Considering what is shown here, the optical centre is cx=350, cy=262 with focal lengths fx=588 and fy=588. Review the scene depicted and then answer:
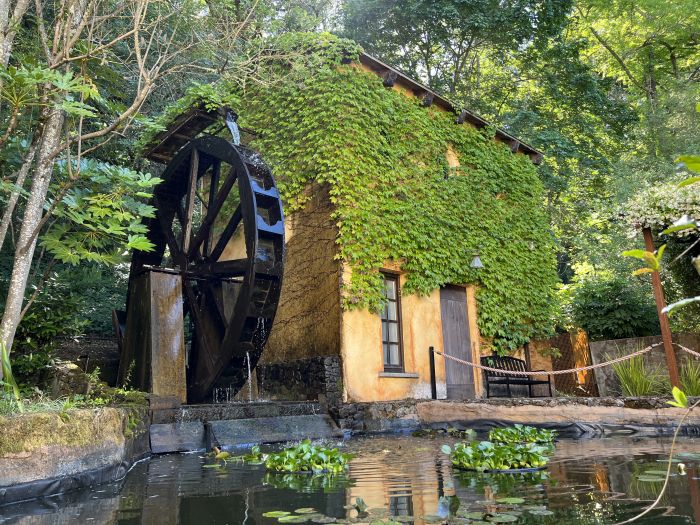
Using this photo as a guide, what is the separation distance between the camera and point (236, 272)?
8008mm

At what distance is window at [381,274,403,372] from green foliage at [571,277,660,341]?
5592 mm

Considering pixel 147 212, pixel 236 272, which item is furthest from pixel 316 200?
pixel 147 212

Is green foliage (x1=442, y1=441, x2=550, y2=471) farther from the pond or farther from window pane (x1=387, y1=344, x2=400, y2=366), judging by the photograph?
window pane (x1=387, y1=344, x2=400, y2=366)

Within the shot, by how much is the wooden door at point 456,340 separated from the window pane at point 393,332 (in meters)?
1.06

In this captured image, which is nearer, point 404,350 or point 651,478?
point 651,478

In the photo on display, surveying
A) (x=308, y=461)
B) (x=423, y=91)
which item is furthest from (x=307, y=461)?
(x=423, y=91)

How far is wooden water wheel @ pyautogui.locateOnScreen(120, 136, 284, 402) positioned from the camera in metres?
7.43

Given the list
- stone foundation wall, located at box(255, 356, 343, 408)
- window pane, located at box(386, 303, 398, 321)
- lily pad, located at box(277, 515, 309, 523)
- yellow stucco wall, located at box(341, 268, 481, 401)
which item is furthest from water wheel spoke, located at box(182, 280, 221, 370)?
lily pad, located at box(277, 515, 309, 523)

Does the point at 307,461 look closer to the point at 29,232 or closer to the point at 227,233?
the point at 29,232

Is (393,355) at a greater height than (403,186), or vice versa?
(403,186)

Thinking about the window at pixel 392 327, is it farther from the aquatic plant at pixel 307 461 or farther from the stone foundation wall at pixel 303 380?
the aquatic plant at pixel 307 461

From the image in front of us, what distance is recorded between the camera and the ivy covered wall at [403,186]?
343 inches

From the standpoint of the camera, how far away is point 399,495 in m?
2.80

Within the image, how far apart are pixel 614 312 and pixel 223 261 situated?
844 cm
